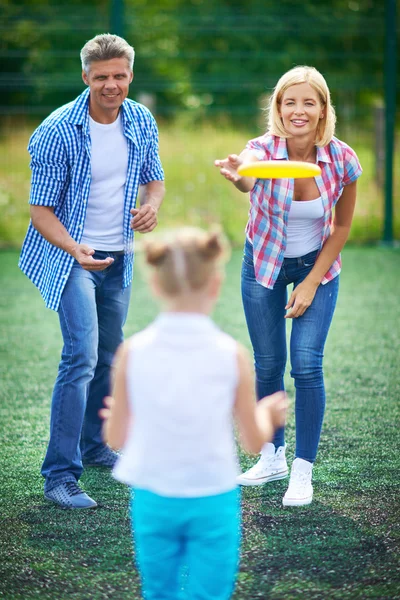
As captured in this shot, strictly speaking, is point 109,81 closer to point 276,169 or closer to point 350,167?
point 276,169

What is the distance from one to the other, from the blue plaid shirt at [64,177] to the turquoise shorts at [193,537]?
5.50 ft

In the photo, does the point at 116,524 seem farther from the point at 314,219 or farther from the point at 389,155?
the point at 389,155

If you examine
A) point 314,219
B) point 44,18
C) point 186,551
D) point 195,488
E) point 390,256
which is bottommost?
point 390,256

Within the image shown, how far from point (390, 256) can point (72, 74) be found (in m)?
5.00

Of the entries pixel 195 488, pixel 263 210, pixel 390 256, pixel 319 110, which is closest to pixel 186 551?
pixel 195 488

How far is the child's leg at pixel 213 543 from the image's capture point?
7.20ft

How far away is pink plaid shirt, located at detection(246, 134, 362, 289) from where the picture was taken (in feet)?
11.9

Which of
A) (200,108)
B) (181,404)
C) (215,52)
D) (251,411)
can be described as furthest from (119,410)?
(215,52)

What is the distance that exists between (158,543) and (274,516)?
140 centimetres

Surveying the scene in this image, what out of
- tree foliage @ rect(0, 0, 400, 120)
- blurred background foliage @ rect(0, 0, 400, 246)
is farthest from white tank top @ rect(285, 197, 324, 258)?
tree foliage @ rect(0, 0, 400, 120)

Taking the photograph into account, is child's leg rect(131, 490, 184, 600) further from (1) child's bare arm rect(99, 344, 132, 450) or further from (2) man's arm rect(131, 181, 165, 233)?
(2) man's arm rect(131, 181, 165, 233)

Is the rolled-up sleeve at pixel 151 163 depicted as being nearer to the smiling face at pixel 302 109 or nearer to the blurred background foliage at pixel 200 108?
the smiling face at pixel 302 109

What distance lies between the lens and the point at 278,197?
3.63m

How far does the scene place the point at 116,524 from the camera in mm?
3479
